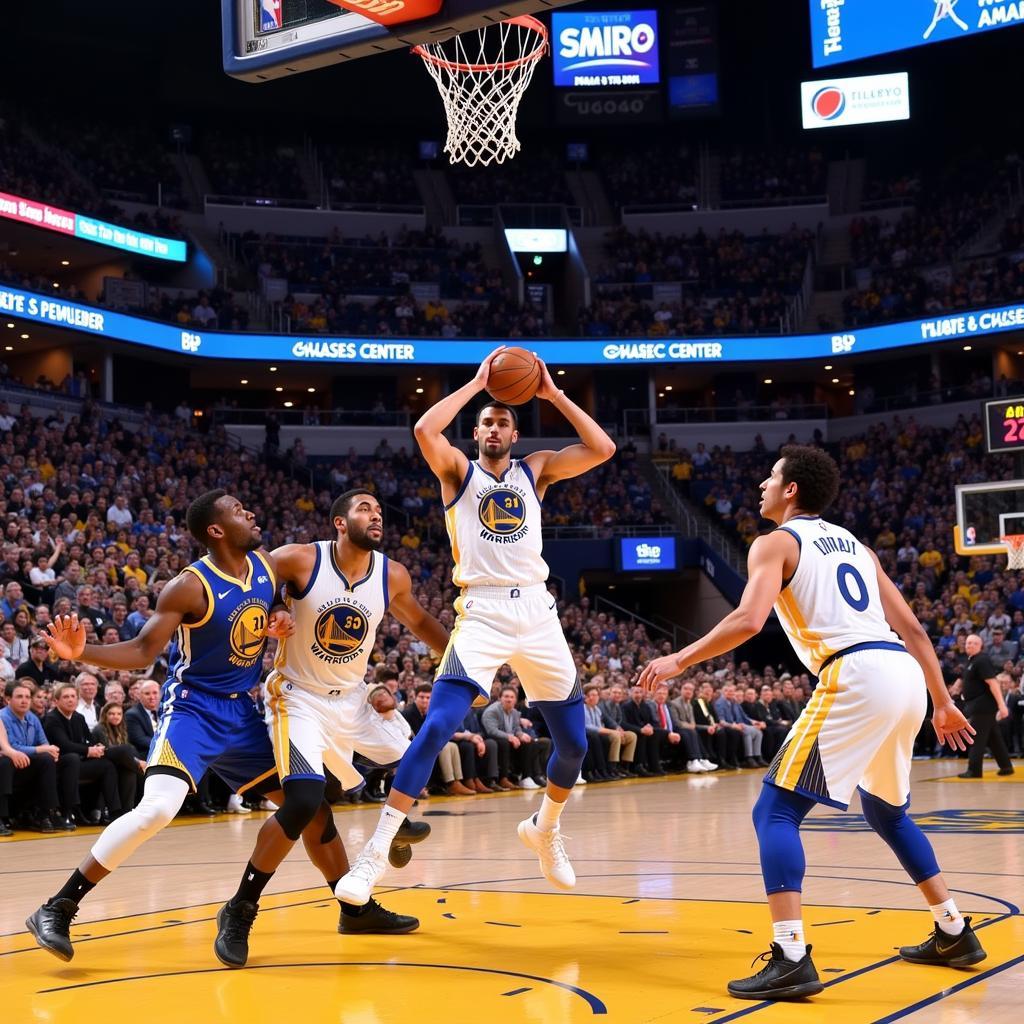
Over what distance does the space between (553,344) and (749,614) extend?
29.1 m

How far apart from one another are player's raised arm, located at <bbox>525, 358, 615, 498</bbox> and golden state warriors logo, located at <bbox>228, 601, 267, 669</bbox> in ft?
4.91

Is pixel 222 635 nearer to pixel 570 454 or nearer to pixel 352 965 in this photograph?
pixel 352 965

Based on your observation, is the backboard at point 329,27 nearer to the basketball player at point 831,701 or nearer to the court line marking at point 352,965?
the basketball player at point 831,701

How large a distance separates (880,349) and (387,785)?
Answer: 22.7m

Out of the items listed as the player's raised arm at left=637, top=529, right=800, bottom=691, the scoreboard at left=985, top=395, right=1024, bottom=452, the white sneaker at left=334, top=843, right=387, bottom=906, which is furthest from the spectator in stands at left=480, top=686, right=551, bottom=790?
the player's raised arm at left=637, top=529, right=800, bottom=691

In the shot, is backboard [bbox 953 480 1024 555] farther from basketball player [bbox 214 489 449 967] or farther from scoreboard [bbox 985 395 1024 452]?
basketball player [bbox 214 489 449 967]

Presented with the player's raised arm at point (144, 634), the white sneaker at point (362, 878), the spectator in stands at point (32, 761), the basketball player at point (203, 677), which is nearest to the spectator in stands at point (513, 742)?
the spectator in stands at point (32, 761)

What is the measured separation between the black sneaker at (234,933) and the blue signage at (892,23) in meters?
32.3

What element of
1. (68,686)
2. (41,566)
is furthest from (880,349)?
(68,686)

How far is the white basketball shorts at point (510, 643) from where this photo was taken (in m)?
5.93

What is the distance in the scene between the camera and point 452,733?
18.5 ft

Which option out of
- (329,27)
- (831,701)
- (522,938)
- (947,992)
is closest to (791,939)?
(947,992)

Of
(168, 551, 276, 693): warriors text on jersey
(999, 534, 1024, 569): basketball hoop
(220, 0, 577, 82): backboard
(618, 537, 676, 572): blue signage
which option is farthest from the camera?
(618, 537, 676, 572): blue signage

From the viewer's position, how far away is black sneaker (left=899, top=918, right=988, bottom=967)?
4871mm
